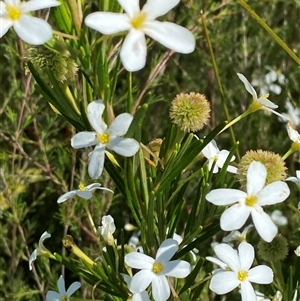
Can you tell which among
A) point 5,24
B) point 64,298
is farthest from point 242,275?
point 5,24

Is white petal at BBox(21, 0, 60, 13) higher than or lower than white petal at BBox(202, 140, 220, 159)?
higher

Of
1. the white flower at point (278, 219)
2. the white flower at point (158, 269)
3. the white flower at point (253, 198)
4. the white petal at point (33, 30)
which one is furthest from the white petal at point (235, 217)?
the white flower at point (278, 219)

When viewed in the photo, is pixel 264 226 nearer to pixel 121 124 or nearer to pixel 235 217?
pixel 235 217

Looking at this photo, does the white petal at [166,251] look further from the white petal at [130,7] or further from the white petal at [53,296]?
the white petal at [130,7]

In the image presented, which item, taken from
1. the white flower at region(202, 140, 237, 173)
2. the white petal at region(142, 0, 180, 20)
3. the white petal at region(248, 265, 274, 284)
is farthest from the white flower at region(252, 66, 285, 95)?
the white petal at region(142, 0, 180, 20)

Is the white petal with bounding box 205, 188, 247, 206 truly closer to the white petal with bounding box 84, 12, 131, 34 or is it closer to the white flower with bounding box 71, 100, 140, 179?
the white flower with bounding box 71, 100, 140, 179

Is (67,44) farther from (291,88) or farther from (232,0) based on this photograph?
(291,88)
